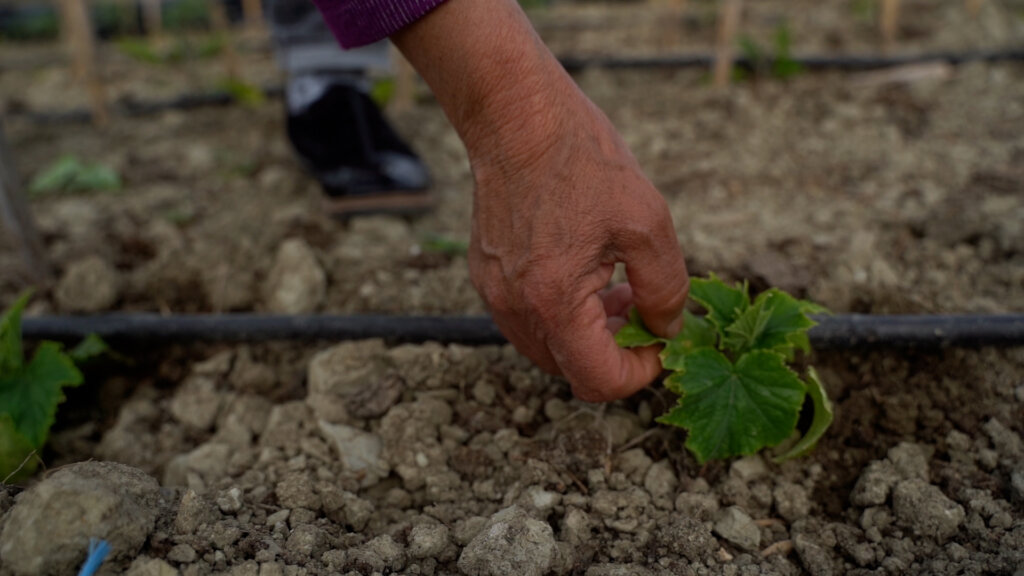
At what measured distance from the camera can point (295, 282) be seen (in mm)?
2236

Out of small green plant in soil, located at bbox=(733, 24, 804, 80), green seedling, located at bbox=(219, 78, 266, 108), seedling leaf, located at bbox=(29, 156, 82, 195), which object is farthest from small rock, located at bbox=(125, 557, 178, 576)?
small green plant in soil, located at bbox=(733, 24, 804, 80)

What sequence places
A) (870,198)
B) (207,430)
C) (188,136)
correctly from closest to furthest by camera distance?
1. (207,430)
2. (870,198)
3. (188,136)

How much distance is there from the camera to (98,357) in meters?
2.07

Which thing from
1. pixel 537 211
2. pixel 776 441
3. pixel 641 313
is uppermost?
pixel 537 211

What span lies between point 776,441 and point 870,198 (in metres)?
1.58

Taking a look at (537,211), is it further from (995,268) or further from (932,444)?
(995,268)

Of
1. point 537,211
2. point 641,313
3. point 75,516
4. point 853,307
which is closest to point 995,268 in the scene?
point 853,307

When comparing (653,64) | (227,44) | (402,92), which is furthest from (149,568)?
(653,64)

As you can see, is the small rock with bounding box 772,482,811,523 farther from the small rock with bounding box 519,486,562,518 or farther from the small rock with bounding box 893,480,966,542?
the small rock with bounding box 519,486,562,518

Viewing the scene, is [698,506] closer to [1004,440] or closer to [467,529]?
[467,529]

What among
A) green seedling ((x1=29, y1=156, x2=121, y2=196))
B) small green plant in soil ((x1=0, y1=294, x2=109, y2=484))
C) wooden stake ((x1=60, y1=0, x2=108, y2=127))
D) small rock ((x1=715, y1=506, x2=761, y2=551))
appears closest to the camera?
small rock ((x1=715, y1=506, x2=761, y2=551))

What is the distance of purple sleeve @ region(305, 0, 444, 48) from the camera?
4.02 ft

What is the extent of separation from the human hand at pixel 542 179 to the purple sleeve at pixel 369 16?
0.08 ft

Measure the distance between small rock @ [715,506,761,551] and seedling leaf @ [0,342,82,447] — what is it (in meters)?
1.39
